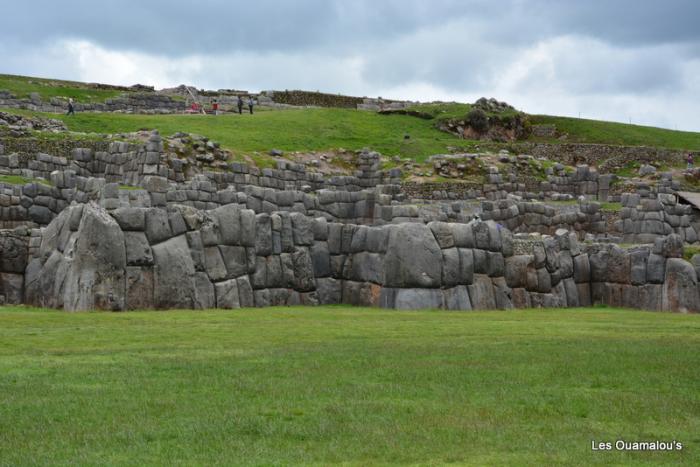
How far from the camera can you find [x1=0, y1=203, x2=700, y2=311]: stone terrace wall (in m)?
22.3

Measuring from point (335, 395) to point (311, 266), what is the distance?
1543 centimetres

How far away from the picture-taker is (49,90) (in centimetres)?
7188

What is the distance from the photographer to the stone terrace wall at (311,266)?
22.3 metres

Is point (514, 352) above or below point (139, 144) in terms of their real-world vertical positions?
below

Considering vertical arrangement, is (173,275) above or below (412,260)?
below

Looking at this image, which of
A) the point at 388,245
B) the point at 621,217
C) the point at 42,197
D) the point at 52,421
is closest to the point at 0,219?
the point at 42,197

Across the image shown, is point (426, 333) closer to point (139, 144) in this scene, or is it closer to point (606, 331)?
point (606, 331)

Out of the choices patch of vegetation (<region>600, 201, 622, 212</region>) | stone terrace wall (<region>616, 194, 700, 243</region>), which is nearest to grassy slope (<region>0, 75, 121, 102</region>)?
patch of vegetation (<region>600, 201, 622, 212</region>)

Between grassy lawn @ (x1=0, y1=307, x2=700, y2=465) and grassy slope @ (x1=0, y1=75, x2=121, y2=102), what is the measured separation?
54.1m

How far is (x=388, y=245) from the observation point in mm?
26469

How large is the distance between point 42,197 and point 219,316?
48.1 feet

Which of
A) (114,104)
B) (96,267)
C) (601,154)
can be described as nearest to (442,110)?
(601,154)

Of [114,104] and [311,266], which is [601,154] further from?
[311,266]

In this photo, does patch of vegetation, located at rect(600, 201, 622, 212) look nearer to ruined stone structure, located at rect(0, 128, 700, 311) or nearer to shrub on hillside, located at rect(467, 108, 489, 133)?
ruined stone structure, located at rect(0, 128, 700, 311)
